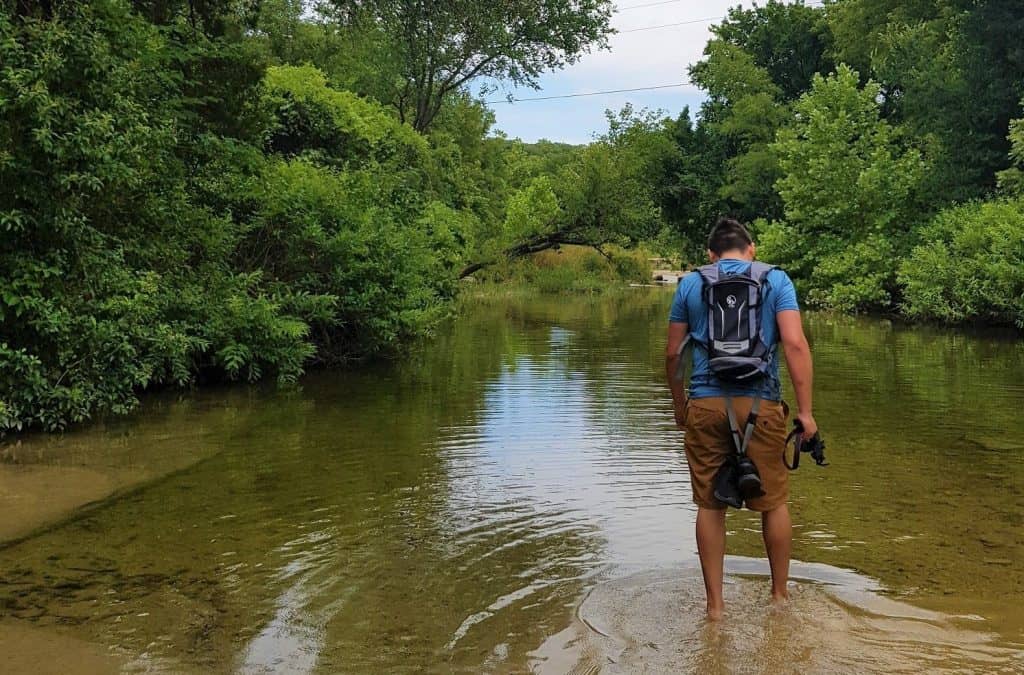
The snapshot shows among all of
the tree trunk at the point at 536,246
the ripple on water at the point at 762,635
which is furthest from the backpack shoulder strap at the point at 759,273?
the tree trunk at the point at 536,246


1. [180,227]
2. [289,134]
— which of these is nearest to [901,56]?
[289,134]

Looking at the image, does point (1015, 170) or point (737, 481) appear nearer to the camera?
point (737, 481)

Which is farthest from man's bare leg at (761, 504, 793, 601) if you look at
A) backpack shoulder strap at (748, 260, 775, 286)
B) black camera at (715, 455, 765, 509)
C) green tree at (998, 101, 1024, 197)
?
green tree at (998, 101, 1024, 197)

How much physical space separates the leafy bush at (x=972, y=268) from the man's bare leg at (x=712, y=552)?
20.6 metres

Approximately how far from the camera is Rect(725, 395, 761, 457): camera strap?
4.83 metres

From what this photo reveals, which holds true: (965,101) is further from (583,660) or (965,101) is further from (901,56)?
(583,660)

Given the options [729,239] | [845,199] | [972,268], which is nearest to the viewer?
[729,239]

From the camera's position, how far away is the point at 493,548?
633cm

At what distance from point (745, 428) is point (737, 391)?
0.60 ft

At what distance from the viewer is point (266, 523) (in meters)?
6.97

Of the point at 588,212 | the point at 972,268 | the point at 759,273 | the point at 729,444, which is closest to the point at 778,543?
the point at 729,444

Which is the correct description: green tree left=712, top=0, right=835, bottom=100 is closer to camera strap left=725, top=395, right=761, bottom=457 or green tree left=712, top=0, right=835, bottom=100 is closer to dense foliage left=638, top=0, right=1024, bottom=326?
dense foliage left=638, top=0, right=1024, bottom=326

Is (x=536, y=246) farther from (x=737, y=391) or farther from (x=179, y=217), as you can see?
(x=737, y=391)

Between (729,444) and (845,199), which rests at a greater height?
(845,199)
